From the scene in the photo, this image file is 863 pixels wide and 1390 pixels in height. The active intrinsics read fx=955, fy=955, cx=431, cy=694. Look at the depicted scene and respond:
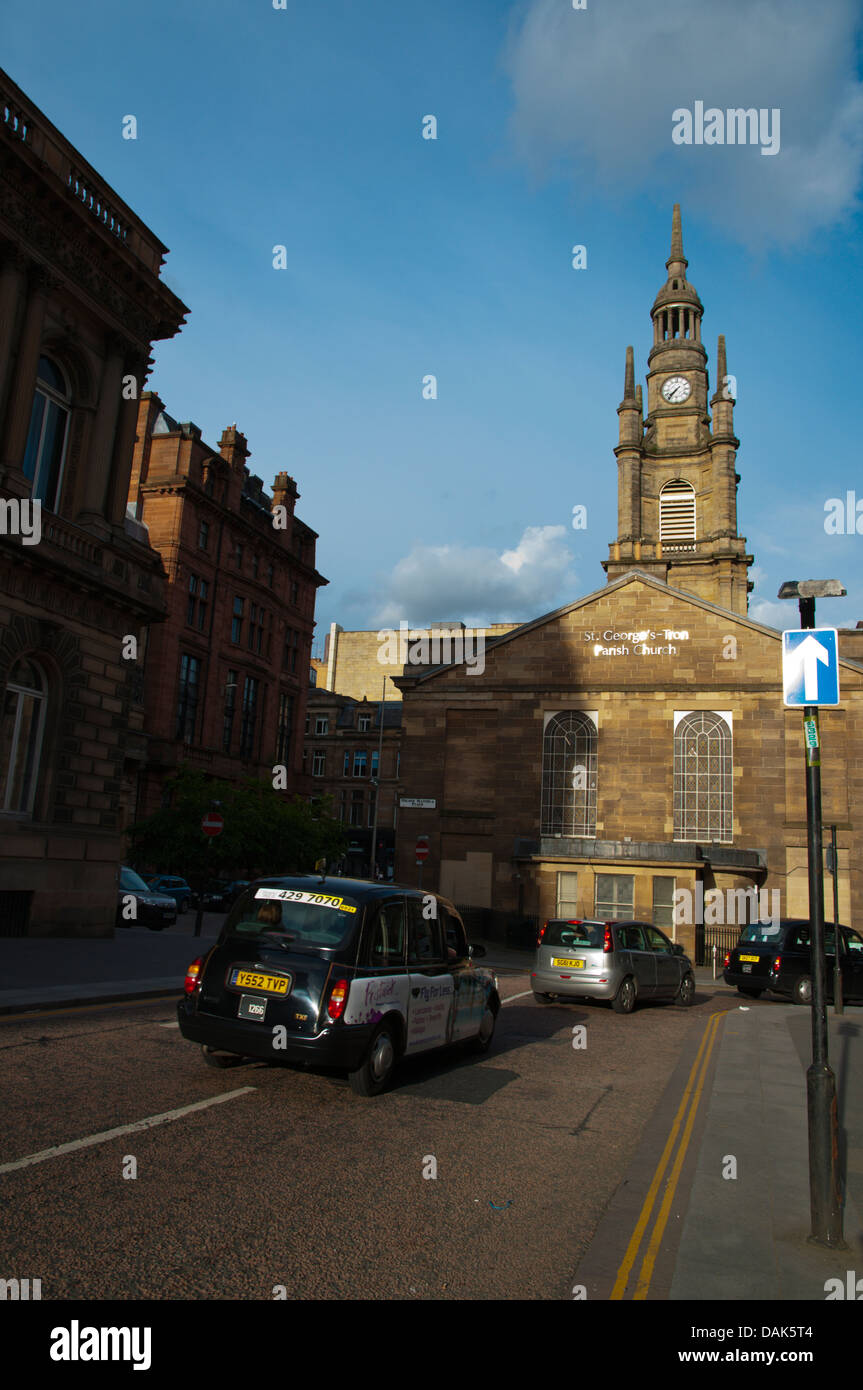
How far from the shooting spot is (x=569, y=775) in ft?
129

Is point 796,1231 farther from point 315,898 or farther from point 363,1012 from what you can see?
point 315,898

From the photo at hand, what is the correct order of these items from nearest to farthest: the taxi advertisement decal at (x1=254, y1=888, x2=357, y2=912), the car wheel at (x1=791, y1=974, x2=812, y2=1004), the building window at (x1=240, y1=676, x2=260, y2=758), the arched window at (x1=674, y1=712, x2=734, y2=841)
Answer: the taxi advertisement decal at (x1=254, y1=888, x2=357, y2=912) < the car wheel at (x1=791, y1=974, x2=812, y2=1004) < the arched window at (x1=674, y1=712, x2=734, y2=841) < the building window at (x1=240, y1=676, x2=260, y2=758)

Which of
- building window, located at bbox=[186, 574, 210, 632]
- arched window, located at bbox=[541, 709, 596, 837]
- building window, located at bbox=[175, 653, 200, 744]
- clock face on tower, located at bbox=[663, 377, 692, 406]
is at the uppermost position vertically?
clock face on tower, located at bbox=[663, 377, 692, 406]

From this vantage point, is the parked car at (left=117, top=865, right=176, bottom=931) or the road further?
the parked car at (left=117, top=865, right=176, bottom=931)

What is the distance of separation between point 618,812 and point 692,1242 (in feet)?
110

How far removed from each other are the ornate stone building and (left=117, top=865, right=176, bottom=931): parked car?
22.7 ft

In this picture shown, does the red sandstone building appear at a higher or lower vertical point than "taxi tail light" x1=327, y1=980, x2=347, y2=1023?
higher

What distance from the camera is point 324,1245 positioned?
490 centimetres

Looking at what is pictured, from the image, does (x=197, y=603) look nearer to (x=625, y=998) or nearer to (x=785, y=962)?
(x=785, y=962)

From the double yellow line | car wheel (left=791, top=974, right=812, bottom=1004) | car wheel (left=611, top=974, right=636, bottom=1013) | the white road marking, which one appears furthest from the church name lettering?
the white road marking

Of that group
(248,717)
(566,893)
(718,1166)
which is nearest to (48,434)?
(718,1166)

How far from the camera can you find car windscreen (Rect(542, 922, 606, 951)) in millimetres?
16500

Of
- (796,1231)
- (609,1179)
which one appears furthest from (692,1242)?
(609,1179)

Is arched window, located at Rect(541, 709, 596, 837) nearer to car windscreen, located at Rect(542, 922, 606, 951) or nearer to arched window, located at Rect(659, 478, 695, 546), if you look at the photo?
car windscreen, located at Rect(542, 922, 606, 951)
